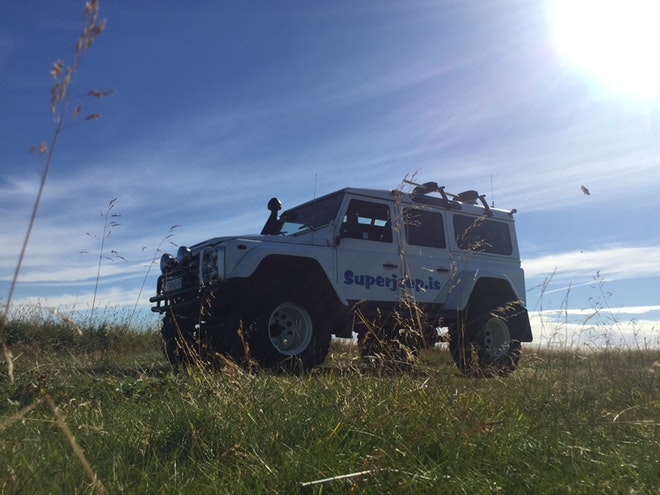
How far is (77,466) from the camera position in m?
1.91

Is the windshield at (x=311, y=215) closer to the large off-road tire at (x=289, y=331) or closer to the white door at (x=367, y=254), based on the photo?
the white door at (x=367, y=254)

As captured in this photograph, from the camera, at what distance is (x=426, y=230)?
703cm

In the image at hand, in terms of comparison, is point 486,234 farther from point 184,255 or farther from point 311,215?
point 184,255

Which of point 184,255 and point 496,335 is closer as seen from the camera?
point 184,255

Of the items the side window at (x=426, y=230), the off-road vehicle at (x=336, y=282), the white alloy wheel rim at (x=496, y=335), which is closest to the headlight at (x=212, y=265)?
the off-road vehicle at (x=336, y=282)

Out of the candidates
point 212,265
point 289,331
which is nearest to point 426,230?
point 289,331

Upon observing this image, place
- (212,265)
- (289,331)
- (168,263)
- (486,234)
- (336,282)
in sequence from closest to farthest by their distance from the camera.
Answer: (212,265) < (289,331) < (336,282) < (168,263) < (486,234)

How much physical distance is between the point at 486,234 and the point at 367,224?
2.31 meters

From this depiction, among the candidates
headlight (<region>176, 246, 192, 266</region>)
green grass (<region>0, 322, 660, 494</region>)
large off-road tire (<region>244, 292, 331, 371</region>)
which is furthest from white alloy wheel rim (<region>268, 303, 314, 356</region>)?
green grass (<region>0, 322, 660, 494</region>)

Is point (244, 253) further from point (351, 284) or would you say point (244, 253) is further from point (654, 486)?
point (654, 486)

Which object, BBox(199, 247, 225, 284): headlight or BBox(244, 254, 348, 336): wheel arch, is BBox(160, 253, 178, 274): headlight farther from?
BBox(244, 254, 348, 336): wheel arch

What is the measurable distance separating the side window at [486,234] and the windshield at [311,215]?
1.87 meters

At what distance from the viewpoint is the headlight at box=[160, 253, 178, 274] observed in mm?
6066

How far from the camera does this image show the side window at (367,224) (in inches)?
244
